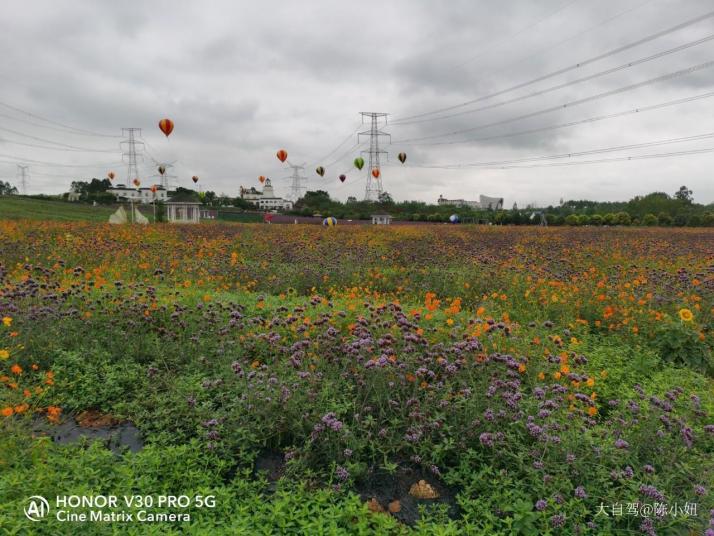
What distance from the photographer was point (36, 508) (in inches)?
89.8

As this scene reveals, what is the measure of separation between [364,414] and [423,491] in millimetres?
707

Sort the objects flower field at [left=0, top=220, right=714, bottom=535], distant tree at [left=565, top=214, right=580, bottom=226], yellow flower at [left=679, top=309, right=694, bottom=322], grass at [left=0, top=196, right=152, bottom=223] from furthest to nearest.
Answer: distant tree at [left=565, top=214, right=580, bottom=226], grass at [left=0, top=196, right=152, bottom=223], yellow flower at [left=679, top=309, right=694, bottom=322], flower field at [left=0, top=220, right=714, bottom=535]

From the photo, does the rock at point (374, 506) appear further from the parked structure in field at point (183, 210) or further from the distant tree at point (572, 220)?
the distant tree at point (572, 220)

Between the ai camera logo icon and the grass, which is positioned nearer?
the ai camera logo icon

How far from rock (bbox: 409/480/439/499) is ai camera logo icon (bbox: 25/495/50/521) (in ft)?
6.67

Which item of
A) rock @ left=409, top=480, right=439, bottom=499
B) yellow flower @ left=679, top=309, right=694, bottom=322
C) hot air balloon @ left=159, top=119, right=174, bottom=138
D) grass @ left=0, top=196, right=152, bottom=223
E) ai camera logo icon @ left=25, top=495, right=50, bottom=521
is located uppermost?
hot air balloon @ left=159, top=119, right=174, bottom=138

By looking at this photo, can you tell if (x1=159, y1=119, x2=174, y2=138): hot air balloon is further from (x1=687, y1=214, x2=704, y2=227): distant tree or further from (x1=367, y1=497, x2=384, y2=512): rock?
(x1=687, y1=214, x2=704, y2=227): distant tree

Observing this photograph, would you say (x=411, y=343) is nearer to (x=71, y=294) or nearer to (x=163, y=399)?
(x=163, y=399)

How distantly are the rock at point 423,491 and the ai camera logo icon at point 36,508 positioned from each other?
2.03 metres

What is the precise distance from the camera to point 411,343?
147 inches

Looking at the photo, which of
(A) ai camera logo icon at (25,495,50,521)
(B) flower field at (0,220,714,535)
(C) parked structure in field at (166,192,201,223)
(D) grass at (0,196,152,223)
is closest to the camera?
(A) ai camera logo icon at (25,495,50,521)

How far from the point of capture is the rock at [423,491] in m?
2.73

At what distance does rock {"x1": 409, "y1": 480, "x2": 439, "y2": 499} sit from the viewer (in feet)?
8.97

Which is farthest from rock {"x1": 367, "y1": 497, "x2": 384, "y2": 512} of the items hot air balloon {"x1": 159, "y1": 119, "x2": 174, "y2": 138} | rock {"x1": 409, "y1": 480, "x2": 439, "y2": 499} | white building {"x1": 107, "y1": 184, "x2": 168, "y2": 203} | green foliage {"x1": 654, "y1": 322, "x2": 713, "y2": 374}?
white building {"x1": 107, "y1": 184, "x2": 168, "y2": 203}
